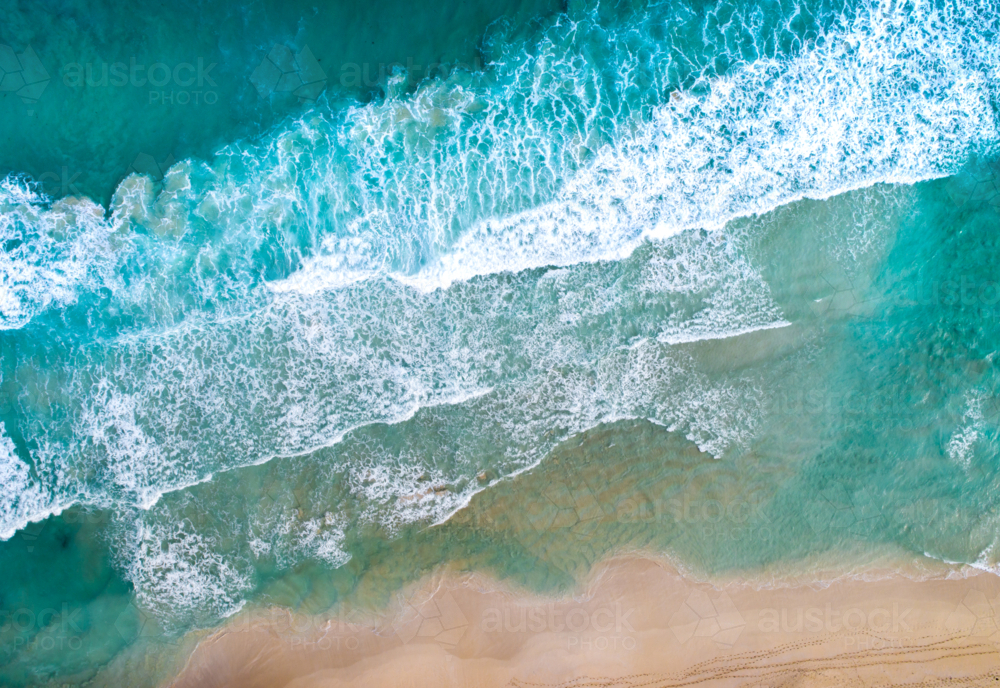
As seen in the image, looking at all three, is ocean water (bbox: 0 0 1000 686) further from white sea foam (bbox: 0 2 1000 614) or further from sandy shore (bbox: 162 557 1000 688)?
sandy shore (bbox: 162 557 1000 688)

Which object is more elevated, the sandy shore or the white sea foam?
the white sea foam

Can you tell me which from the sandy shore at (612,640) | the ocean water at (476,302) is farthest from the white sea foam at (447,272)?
the sandy shore at (612,640)

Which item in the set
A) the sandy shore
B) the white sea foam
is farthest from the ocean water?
the sandy shore

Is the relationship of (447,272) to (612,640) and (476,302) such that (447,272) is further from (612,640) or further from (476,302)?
(612,640)

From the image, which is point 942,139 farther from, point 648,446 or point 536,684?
point 536,684

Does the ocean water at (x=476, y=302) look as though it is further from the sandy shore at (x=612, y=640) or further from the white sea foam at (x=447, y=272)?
the sandy shore at (x=612, y=640)

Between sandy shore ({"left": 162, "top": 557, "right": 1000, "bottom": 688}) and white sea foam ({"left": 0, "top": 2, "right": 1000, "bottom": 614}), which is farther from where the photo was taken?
sandy shore ({"left": 162, "top": 557, "right": 1000, "bottom": 688})

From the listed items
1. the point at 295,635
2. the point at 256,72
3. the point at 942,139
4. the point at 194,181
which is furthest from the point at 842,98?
the point at 295,635
